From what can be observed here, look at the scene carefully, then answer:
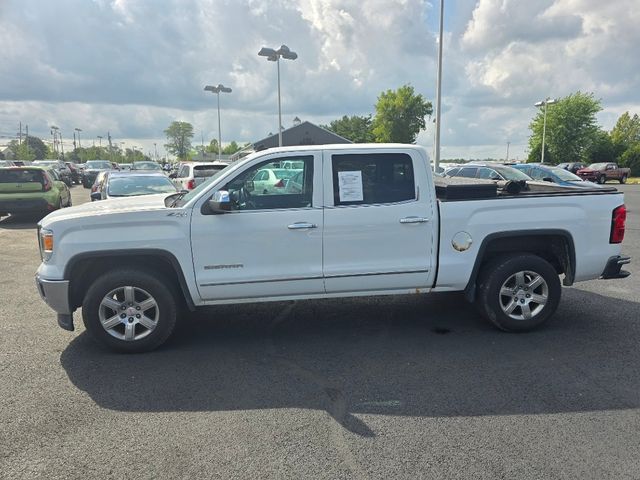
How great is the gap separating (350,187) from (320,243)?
0.63 metres

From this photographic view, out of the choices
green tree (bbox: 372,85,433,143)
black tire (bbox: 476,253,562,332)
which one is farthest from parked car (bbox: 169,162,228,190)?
green tree (bbox: 372,85,433,143)

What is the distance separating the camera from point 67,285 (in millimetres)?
4395

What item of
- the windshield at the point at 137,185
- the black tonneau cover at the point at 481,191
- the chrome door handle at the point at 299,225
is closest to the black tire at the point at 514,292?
the black tonneau cover at the point at 481,191

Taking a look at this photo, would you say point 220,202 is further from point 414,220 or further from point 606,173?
point 606,173

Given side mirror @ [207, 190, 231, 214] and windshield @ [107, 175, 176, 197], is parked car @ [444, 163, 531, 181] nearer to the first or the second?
windshield @ [107, 175, 176, 197]

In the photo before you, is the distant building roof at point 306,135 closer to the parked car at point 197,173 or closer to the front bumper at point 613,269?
the parked car at point 197,173

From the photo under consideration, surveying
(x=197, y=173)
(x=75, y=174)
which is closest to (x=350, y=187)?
(x=197, y=173)

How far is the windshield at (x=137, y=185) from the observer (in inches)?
397

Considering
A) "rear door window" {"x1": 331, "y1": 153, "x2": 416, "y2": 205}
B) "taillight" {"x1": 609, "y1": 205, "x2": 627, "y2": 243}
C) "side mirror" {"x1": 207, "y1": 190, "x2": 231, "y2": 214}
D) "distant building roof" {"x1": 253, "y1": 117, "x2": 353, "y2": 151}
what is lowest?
"taillight" {"x1": 609, "y1": 205, "x2": 627, "y2": 243}

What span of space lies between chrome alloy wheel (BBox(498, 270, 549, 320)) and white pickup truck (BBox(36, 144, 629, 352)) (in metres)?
0.01

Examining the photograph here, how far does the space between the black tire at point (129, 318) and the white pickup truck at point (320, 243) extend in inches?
0.4

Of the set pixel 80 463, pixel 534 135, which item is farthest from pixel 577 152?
pixel 80 463

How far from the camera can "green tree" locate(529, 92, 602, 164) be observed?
55.5 meters

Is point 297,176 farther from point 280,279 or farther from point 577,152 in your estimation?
point 577,152
